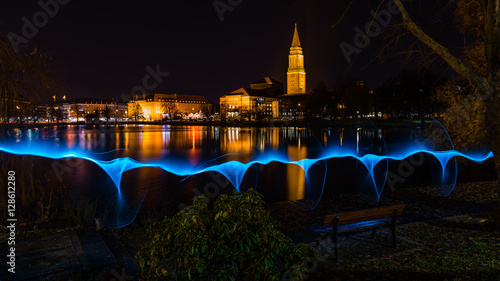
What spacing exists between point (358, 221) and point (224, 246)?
4130 mm

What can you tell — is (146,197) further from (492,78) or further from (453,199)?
(492,78)

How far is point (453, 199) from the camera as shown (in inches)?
440

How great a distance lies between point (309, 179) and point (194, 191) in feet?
19.5

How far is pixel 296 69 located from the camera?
194 meters

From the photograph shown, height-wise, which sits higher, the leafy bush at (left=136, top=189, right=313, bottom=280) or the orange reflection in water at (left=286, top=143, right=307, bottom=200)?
the leafy bush at (left=136, top=189, right=313, bottom=280)

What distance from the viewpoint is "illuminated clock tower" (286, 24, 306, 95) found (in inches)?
7574

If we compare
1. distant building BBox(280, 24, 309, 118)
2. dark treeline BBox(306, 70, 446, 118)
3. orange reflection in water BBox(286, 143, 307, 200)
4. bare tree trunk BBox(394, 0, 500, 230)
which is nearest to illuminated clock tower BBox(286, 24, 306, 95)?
distant building BBox(280, 24, 309, 118)

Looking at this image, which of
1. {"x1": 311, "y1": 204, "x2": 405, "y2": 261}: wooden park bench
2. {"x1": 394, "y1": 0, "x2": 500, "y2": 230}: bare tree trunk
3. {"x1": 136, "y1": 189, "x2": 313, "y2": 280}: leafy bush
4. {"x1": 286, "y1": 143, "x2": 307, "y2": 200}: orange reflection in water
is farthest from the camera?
{"x1": 286, "y1": 143, "x2": 307, "y2": 200}: orange reflection in water

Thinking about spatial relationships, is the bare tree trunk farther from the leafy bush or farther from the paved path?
the paved path

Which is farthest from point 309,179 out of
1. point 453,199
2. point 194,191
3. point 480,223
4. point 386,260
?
point 386,260

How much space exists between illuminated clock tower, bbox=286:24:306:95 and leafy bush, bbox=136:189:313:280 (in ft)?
632

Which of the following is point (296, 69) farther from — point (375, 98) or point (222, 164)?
point (222, 164)

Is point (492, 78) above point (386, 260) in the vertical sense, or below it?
above

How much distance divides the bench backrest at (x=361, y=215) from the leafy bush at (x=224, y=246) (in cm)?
274
